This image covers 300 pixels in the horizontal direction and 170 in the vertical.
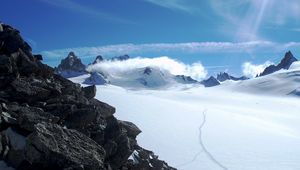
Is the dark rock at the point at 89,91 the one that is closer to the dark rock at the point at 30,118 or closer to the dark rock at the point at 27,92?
the dark rock at the point at 27,92

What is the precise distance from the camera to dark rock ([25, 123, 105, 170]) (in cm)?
1168

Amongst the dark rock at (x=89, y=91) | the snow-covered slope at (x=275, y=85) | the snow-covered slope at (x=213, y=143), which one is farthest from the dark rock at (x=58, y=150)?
the snow-covered slope at (x=275, y=85)

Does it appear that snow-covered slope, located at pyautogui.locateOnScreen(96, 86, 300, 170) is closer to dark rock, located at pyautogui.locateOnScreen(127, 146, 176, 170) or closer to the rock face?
dark rock, located at pyautogui.locateOnScreen(127, 146, 176, 170)

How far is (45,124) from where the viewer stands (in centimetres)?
1259

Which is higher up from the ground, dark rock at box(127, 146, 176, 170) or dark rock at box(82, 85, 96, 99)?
dark rock at box(82, 85, 96, 99)

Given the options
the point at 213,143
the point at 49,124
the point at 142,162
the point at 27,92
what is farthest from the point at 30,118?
the point at 213,143

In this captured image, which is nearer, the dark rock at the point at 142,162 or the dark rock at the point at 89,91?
the dark rock at the point at 142,162

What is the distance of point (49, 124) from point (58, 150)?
115 cm

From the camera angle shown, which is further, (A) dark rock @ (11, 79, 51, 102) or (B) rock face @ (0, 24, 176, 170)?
(A) dark rock @ (11, 79, 51, 102)

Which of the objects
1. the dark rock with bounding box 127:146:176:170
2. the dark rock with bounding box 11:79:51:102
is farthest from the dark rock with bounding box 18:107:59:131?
the dark rock with bounding box 127:146:176:170

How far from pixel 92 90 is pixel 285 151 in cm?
1596

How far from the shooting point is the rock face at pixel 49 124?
11.9 metres

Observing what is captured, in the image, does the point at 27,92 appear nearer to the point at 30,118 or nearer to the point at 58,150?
the point at 30,118

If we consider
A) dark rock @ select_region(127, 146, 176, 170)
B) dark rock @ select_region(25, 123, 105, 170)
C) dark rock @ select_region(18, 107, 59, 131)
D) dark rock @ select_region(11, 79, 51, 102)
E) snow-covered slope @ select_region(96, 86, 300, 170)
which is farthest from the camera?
snow-covered slope @ select_region(96, 86, 300, 170)
